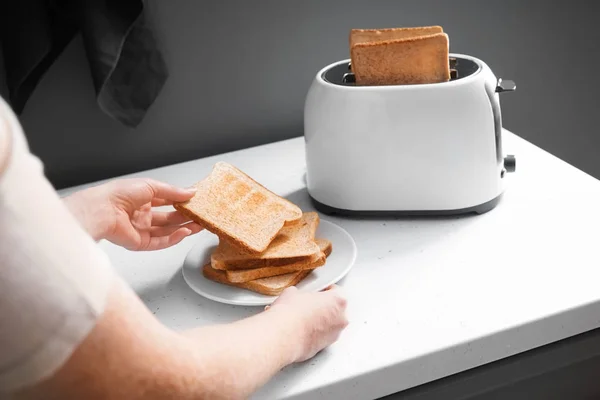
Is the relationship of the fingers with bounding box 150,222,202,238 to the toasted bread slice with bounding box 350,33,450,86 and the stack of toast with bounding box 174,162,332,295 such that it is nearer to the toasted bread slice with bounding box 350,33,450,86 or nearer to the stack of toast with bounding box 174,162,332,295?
the stack of toast with bounding box 174,162,332,295

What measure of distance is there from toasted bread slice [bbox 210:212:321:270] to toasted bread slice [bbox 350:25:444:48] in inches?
13.8

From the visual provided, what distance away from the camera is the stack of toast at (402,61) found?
941 millimetres

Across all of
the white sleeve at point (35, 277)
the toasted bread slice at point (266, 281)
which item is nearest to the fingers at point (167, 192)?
the toasted bread slice at point (266, 281)

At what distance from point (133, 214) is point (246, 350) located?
0.40 meters

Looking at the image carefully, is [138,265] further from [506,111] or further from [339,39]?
[506,111]

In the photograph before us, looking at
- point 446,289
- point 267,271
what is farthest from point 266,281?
point 446,289

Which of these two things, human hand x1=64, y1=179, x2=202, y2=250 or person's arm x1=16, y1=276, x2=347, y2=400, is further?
human hand x1=64, y1=179, x2=202, y2=250

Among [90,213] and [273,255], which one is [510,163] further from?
[90,213]

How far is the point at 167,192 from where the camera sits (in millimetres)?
892

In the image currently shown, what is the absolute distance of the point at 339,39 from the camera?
1349 mm

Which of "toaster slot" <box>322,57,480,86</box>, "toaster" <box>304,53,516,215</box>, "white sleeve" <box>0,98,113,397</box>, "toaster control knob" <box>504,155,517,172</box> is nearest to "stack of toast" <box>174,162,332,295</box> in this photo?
"toaster" <box>304,53,516,215</box>

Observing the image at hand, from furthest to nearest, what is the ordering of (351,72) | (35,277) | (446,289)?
(351,72) < (446,289) < (35,277)

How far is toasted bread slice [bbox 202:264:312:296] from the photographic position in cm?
83

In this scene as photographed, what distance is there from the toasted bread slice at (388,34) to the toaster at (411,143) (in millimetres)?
65
